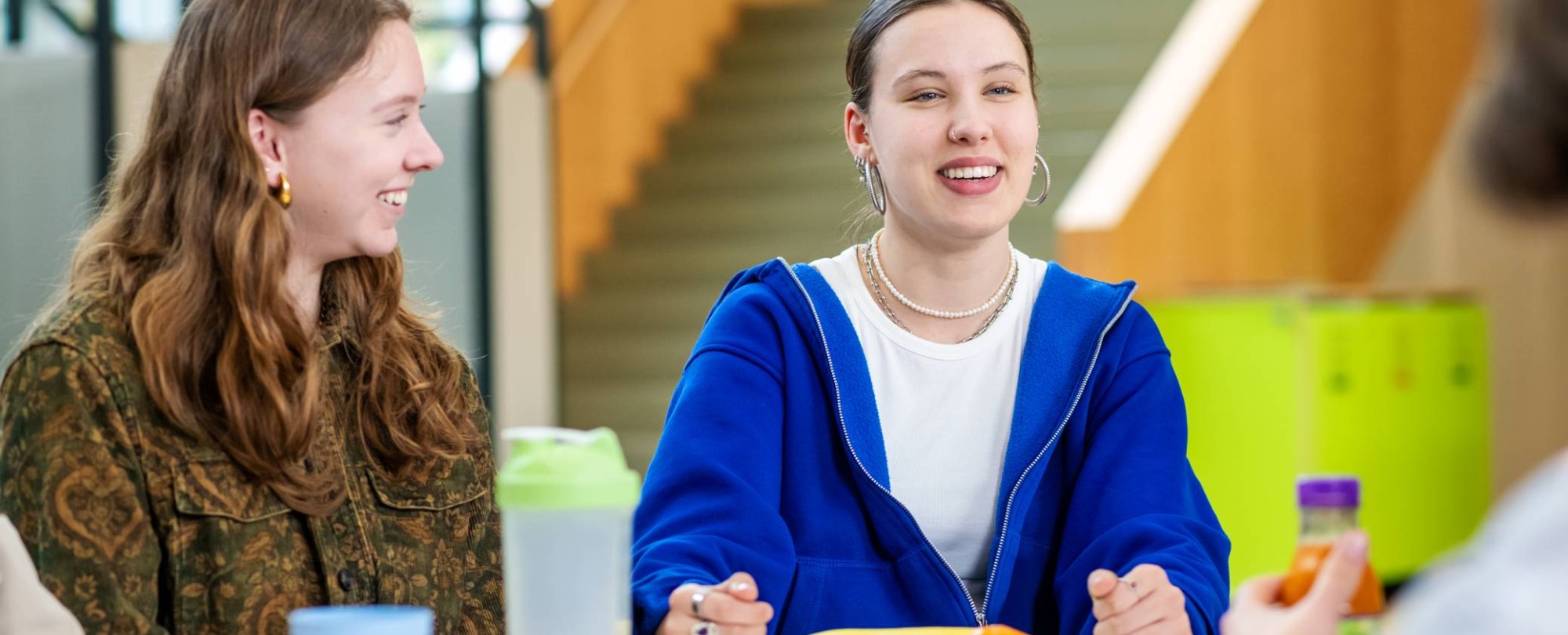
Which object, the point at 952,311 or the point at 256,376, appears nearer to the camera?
the point at 256,376

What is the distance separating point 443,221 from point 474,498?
4.20m

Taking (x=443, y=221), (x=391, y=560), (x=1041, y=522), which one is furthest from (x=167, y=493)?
(x=443, y=221)

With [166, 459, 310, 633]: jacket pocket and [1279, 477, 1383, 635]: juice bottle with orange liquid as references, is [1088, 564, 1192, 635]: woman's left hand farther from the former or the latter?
[166, 459, 310, 633]: jacket pocket

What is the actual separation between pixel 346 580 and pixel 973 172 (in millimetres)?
752

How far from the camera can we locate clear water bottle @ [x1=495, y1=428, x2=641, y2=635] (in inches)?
44.1

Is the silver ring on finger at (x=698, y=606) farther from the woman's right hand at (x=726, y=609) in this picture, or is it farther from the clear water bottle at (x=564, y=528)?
the clear water bottle at (x=564, y=528)

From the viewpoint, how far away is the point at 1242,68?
18.5 feet

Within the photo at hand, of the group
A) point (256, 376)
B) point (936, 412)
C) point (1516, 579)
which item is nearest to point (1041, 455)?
point (936, 412)

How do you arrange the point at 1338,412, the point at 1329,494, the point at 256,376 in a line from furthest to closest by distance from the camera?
the point at 1338,412 < the point at 256,376 < the point at 1329,494

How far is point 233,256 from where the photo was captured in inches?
59.1

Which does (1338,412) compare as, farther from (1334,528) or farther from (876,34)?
(1334,528)

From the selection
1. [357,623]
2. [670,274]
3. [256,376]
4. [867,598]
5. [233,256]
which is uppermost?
[670,274]

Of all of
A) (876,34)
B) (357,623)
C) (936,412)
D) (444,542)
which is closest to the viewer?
(357,623)

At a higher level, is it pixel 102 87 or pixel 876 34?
pixel 102 87
